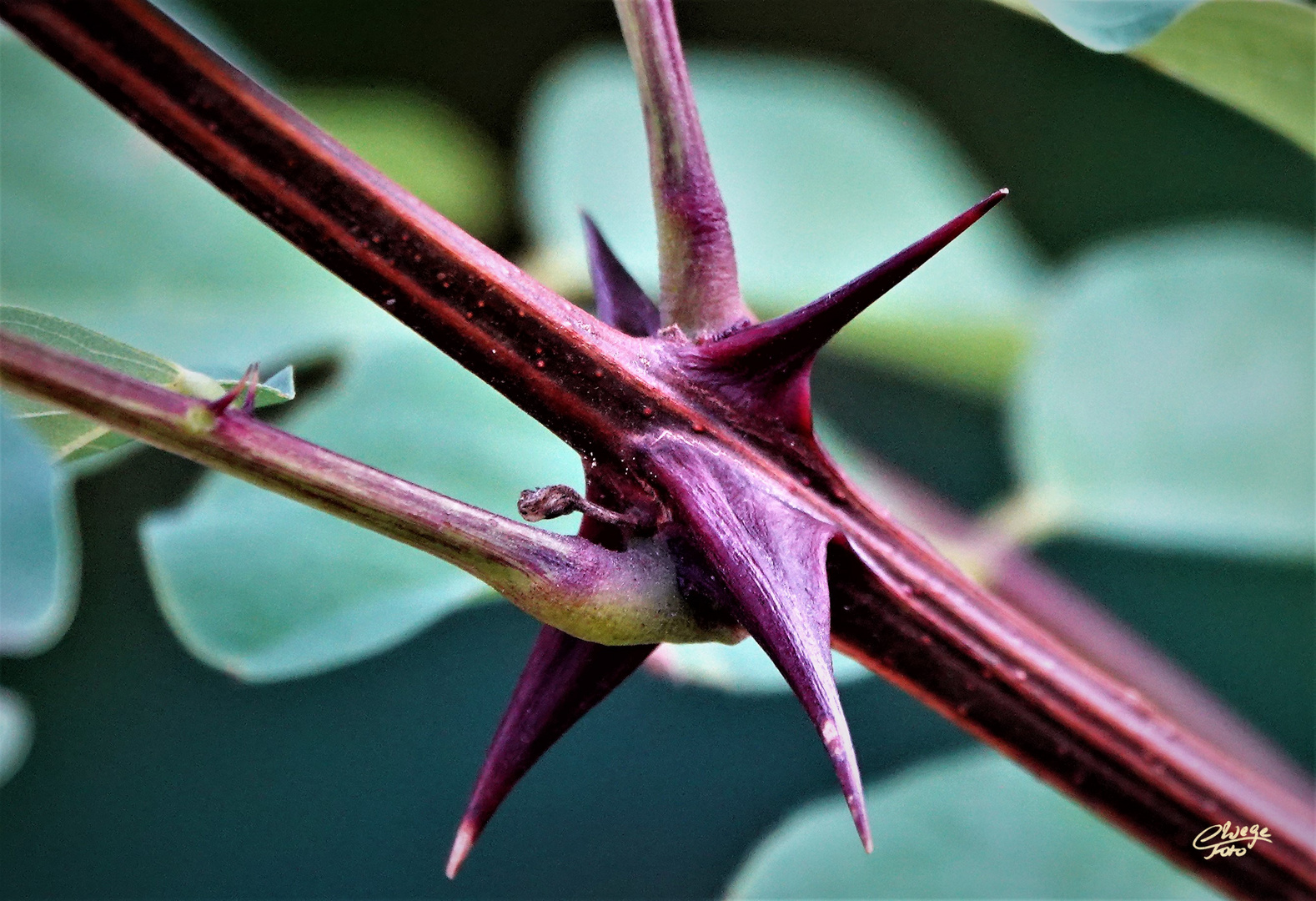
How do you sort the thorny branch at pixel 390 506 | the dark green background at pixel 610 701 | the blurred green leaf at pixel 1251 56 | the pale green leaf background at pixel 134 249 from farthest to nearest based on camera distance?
the dark green background at pixel 610 701, the pale green leaf background at pixel 134 249, the blurred green leaf at pixel 1251 56, the thorny branch at pixel 390 506

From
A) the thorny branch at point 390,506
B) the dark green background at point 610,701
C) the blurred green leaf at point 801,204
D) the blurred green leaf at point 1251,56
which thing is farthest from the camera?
the dark green background at point 610,701

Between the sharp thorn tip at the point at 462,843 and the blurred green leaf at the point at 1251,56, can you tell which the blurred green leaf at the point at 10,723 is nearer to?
the sharp thorn tip at the point at 462,843

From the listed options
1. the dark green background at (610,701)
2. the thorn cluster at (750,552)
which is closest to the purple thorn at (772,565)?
the thorn cluster at (750,552)

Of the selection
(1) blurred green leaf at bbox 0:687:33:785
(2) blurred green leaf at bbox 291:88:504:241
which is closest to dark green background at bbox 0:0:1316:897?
(2) blurred green leaf at bbox 291:88:504:241

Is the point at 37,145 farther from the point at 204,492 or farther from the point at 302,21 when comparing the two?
the point at 302,21

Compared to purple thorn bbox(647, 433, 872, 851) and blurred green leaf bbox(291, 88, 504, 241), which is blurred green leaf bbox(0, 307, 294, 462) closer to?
purple thorn bbox(647, 433, 872, 851)

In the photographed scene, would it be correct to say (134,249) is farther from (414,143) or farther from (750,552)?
(750,552)
